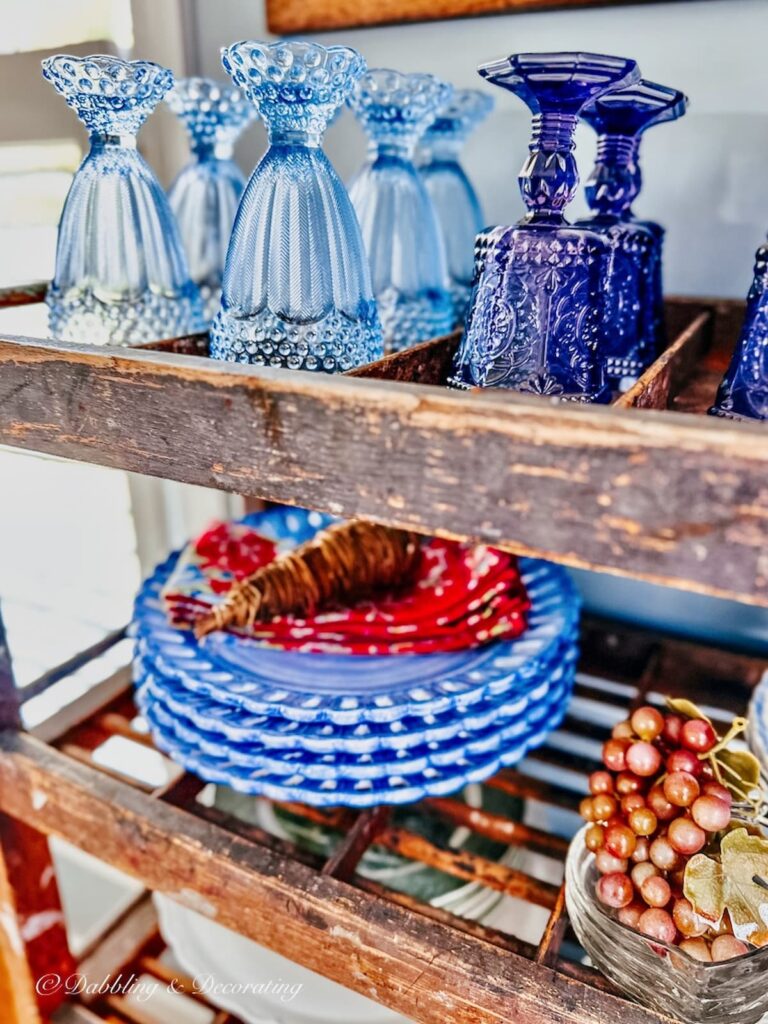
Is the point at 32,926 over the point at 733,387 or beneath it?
beneath

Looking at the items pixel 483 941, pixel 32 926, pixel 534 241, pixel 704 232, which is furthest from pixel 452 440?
pixel 32 926

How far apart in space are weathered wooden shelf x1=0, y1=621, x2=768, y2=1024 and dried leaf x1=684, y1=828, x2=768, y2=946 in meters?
0.06

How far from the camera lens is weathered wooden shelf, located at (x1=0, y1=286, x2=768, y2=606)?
0.30 meters

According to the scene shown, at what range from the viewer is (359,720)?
1.70 feet

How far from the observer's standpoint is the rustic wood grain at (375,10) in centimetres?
65

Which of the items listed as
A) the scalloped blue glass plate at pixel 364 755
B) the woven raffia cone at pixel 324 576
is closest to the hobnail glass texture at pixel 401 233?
the woven raffia cone at pixel 324 576

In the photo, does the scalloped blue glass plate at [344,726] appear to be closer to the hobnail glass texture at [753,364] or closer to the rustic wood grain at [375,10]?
the hobnail glass texture at [753,364]

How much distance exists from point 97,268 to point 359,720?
330 millimetres

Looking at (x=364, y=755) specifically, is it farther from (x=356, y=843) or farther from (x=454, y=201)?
(x=454, y=201)

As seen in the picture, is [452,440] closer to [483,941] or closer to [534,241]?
[534,241]

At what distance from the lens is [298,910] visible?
0.50m

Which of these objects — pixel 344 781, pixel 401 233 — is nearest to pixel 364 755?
pixel 344 781

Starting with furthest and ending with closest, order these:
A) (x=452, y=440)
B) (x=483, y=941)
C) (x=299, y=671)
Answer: (x=299, y=671), (x=483, y=941), (x=452, y=440)

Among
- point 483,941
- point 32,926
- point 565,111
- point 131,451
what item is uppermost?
point 565,111
